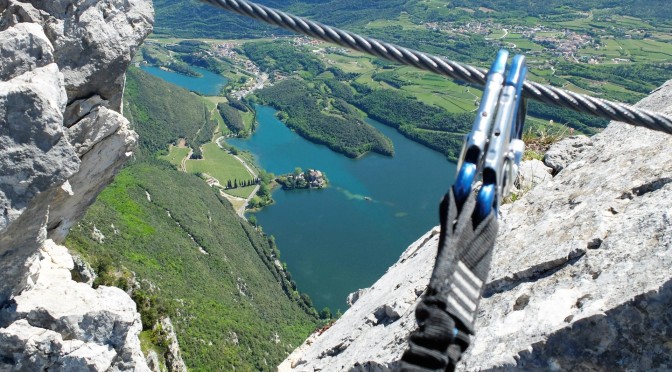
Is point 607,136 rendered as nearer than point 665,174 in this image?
No

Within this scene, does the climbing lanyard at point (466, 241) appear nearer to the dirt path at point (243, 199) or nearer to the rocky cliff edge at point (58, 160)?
the rocky cliff edge at point (58, 160)

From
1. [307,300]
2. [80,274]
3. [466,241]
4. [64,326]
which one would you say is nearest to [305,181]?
[307,300]

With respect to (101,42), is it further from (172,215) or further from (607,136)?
(172,215)

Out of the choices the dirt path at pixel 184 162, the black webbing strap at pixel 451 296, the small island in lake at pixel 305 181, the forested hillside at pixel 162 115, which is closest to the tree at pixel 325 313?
the small island in lake at pixel 305 181

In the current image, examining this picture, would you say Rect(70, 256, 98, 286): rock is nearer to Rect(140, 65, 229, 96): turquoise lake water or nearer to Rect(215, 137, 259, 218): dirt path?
Rect(215, 137, 259, 218): dirt path

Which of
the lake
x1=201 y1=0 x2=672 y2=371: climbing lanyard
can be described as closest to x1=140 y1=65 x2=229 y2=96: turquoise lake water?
the lake

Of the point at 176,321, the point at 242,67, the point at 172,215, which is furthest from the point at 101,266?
the point at 242,67
